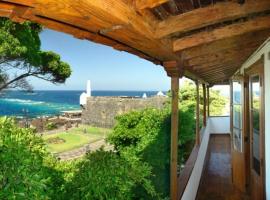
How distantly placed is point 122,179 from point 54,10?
4.42 feet

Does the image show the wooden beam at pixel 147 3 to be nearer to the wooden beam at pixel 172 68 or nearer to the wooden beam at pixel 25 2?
the wooden beam at pixel 25 2

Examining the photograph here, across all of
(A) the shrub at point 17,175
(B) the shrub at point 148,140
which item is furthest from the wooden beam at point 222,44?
(A) the shrub at point 17,175

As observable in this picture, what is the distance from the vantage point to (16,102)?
233 feet

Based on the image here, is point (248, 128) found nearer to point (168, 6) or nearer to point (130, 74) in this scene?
point (168, 6)

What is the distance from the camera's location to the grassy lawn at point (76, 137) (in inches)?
515

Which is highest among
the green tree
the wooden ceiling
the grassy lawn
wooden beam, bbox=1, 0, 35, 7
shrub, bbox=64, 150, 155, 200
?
the green tree

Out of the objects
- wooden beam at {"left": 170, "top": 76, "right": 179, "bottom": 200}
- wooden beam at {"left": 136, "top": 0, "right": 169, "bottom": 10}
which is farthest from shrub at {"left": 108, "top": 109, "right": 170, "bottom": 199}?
wooden beam at {"left": 136, "top": 0, "right": 169, "bottom": 10}

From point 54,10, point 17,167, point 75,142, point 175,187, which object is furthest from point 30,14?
point 75,142

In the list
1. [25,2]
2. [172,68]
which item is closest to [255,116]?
[172,68]

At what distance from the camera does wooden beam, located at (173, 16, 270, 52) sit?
2633 millimetres

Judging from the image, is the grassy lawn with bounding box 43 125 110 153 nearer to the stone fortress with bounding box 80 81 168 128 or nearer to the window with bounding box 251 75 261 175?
the stone fortress with bounding box 80 81 168 128

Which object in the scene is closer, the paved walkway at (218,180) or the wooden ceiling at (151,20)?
the wooden ceiling at (151,20)

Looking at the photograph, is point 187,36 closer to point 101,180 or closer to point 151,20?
point 151,20

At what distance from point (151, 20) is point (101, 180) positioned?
1.17 meters
